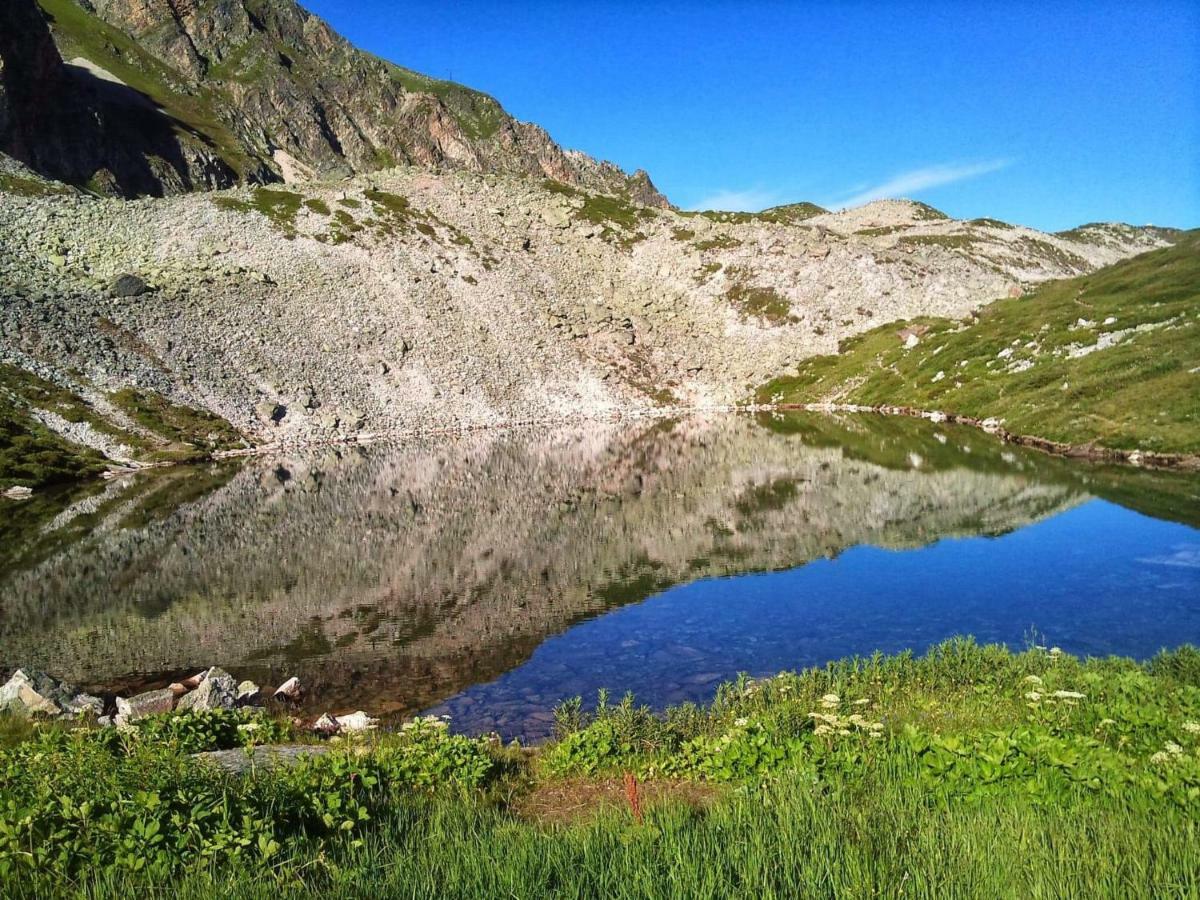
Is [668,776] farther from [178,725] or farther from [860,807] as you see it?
[178,725]

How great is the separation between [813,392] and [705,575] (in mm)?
102078

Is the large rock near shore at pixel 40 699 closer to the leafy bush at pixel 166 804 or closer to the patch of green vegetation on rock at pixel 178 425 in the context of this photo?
the leafy bush at pixel 166 804

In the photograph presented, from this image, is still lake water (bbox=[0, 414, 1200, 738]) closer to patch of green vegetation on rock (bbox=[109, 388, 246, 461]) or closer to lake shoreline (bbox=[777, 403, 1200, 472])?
lake shoreline (bbox=[777, 403, 1200, 472])

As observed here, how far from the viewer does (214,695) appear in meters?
21.1

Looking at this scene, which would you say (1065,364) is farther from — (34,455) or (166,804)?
(34,455)

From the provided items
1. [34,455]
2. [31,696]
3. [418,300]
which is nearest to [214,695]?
[31,696]

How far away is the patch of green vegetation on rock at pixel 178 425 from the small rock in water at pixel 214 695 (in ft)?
220

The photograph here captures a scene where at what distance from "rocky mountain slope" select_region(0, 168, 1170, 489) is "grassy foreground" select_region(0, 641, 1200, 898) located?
80.4m

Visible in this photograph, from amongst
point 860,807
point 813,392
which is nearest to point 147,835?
point 860,807

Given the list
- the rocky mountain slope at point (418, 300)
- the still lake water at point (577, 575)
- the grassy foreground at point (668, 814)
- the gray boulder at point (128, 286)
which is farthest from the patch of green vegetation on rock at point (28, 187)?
the grassy foreground at point (668, 814)

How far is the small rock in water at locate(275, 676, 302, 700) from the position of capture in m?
23.2

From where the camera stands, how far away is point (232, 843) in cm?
798

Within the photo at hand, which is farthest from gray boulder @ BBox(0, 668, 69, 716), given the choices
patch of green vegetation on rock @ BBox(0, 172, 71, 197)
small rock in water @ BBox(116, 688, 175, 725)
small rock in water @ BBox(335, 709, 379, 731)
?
patch of green vegetation on rock @ BBox(0, 172, 71, 197)

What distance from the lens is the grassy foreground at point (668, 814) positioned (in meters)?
7.25
